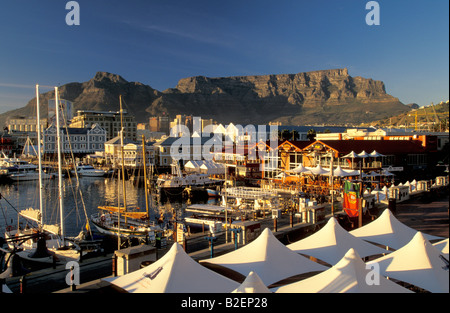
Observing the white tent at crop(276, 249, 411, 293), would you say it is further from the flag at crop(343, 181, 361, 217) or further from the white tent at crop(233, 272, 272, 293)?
the flag at crop(343, 181, 361, 217)

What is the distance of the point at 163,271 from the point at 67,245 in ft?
60.1

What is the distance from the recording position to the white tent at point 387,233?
14.1 m

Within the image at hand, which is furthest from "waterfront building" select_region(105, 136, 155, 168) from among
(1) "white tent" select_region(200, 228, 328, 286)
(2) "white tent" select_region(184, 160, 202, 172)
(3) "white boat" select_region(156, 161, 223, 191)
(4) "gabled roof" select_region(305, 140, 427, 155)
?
(1) "white tent" select_region(200, 228, 328, 286)

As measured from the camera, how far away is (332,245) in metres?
12.9

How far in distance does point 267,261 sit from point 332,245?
289 centimetres

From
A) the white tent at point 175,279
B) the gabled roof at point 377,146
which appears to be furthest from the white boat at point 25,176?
the white tent at point 175,279

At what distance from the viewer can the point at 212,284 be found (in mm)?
9273

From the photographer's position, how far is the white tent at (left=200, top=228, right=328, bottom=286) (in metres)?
11.0

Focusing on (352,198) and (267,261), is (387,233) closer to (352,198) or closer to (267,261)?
(352,198)

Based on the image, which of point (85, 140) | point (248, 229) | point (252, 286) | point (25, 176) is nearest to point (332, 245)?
point (248, 229)

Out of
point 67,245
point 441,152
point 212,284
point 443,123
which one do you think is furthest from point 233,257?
point 443,123

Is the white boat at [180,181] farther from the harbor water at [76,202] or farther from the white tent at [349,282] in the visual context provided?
the white tent at [349,282]
